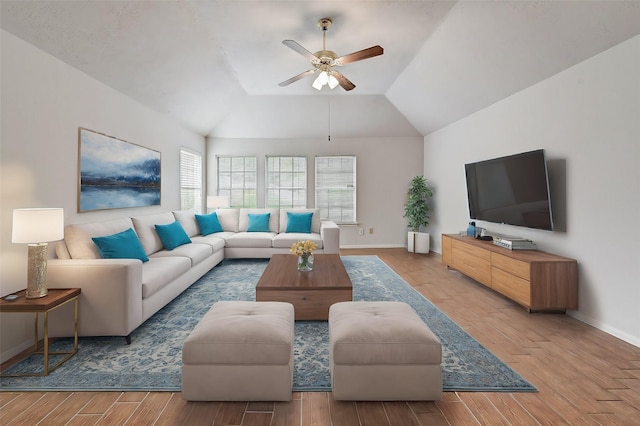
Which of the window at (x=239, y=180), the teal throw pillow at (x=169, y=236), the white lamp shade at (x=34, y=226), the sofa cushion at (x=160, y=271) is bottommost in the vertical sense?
the sofa cushion at (x=160, y=271)

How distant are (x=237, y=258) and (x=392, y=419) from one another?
4.20 meters

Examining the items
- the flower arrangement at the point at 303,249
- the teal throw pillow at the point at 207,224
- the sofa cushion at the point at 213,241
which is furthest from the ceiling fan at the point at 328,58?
the teal throw pillow at the point at 207,224

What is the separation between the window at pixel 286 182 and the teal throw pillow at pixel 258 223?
1.16 meters

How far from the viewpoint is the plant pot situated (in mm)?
6336

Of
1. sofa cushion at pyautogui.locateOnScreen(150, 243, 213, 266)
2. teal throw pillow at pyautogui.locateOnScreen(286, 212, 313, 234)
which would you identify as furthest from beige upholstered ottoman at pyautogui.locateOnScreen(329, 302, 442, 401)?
teal throw pillow at pyautogui.locateOnScreen(286, 212, 313, 234)

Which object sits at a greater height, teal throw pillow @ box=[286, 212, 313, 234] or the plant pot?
teal throw pillow @ box=[286, 212, 313, 234]

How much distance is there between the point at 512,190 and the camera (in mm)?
3795

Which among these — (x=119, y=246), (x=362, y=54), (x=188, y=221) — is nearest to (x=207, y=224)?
(x=188, y=221)

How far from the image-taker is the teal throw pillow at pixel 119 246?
2879 millimetres

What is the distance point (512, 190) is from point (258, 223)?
→ 4.18 metres

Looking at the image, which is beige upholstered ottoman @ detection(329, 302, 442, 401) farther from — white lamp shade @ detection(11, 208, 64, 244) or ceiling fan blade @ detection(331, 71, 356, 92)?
ceiling fan blade @ detection(331, 71, 356, 92)

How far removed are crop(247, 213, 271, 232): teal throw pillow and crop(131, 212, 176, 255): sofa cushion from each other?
5.70 ft

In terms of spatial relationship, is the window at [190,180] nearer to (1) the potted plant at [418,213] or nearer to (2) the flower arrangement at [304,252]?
(2) the flower arrangement at [304,252]

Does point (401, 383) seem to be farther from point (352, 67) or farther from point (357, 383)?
point (352, 67)
